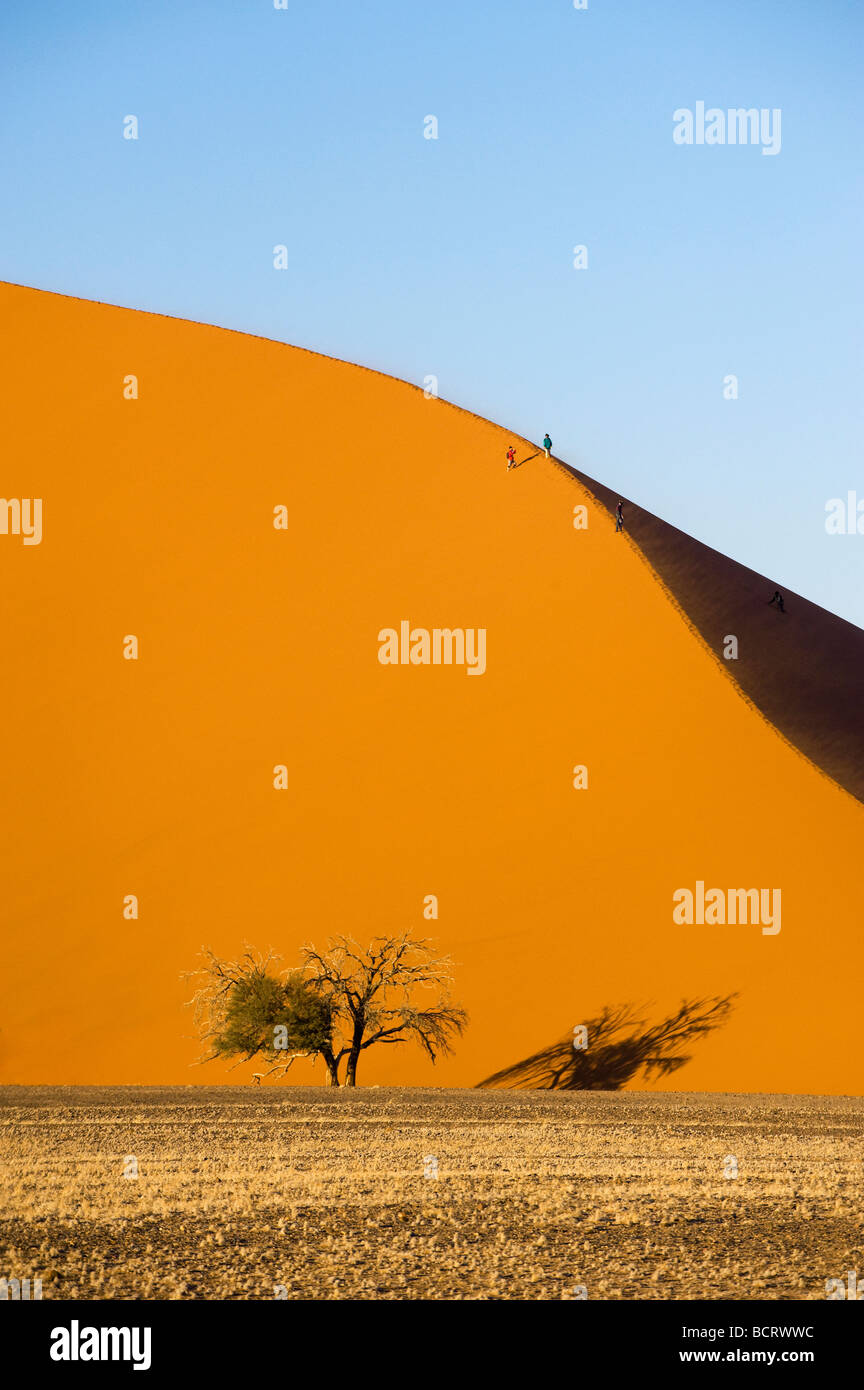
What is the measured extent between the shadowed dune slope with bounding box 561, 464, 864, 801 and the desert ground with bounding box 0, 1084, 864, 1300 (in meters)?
8.98

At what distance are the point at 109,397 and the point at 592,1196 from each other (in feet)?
86.4

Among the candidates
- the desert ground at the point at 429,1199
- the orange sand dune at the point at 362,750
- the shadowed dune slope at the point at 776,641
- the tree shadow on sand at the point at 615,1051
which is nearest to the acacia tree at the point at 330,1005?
the orange sand dune at the point at 362,750

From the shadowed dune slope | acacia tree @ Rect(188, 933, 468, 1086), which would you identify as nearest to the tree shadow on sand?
acacia tree @ Rect(188, 933, 468, 1086)

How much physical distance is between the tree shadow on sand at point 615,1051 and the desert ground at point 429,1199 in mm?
2394

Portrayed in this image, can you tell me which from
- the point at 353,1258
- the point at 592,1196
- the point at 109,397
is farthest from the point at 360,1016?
the point at 109,397

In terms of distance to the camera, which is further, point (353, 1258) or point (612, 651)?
point (612, 651)

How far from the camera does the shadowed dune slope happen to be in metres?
23.8

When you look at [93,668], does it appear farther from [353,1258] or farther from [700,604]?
[353,1258]

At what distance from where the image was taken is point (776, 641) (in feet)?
87.9

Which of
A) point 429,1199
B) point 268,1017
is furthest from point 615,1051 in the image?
point 429,1199

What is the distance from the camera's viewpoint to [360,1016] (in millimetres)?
19406

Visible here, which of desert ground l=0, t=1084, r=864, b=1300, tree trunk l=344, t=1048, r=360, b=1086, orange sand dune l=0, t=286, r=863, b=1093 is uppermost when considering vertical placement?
orange sand dune l=0, t=286, r=863, b=1093

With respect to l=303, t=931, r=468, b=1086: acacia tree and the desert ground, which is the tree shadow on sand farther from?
the desert ground

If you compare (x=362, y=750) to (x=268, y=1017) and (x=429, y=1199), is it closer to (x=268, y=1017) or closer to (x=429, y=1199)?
(x=268, y=1017)
